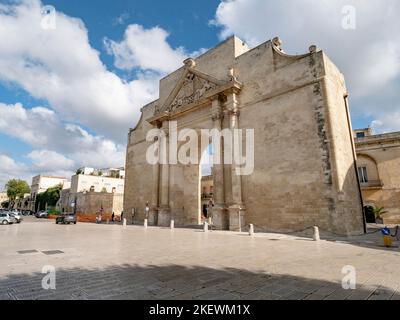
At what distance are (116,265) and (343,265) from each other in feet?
16.2

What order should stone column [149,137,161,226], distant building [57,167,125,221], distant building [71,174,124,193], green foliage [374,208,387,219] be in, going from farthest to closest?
1. distant building [71,174,124,193]
2. distant building [57,167,125,221]
3. green foliage [374,208,387,219]
4. stone column [149,137,161,226]

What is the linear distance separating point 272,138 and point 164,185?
33.0ft

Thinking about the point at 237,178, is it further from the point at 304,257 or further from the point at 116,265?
the point at 116,265

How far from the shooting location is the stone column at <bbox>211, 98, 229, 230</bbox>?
15758 mm

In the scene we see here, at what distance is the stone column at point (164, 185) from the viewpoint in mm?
19844

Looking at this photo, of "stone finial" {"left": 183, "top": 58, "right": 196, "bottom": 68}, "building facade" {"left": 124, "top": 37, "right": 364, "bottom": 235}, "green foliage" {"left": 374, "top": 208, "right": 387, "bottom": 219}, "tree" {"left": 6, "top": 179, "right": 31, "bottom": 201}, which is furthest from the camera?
"tree" {"left": 6, "top": 179, "right": 31, "bottom": 201}

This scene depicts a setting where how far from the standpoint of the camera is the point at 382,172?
73.9ft

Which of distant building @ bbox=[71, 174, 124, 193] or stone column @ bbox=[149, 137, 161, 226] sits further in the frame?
distant building @ bbox=[71, 174, 124, 193]

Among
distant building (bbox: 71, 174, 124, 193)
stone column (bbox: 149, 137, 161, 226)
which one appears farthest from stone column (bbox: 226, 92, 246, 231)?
distant building (bbox: 71, 174, 124, 193)

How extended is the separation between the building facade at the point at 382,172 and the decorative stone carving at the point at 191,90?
15803mm

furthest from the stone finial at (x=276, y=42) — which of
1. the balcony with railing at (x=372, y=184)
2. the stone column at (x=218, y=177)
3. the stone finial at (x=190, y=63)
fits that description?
the balcony with railing at (x=372, y=184)

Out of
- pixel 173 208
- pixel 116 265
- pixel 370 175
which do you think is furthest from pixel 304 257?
pixel 370 175

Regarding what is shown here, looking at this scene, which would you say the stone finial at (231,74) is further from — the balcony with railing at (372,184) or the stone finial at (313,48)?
the balcony with railing at (372,184)

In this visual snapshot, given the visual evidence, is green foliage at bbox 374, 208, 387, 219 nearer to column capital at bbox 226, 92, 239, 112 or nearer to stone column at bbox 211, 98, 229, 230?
stone column at bbox 211, 98, 229, 230
